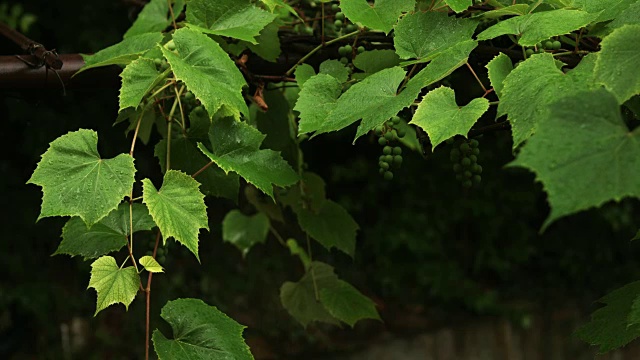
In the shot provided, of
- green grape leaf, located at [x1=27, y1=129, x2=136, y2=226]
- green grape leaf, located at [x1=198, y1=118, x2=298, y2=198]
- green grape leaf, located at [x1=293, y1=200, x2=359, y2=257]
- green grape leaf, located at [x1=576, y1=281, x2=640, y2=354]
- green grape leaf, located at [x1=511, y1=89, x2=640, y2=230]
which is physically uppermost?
green grape leaf, located at [x1=511, y1=89, x2=640, y2=230]

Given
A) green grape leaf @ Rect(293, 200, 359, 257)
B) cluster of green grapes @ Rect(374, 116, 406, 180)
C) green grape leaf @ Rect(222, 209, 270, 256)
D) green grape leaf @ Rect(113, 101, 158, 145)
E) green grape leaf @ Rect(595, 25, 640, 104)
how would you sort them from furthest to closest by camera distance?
green grape leaf @ Rect(222, 209, 270, 256), green grape leaf @ Rect(293, 200, 359, 257), green grape leaf @ Rect(113, 101, 158, 145), cluster of green grapes @ Rect(374, 116, 406, 180), green grape leaf @ Rect(595, 25, 640, 104)

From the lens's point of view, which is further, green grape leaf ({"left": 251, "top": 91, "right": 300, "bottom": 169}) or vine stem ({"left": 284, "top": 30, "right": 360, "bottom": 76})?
green grape leaf ({"left": 251, "top": 91, "right": 300, "bottom": 169})

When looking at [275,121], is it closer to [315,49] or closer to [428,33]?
[315,49]

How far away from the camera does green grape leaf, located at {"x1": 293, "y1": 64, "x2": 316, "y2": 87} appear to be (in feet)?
3.89

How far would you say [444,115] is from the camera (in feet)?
3.05

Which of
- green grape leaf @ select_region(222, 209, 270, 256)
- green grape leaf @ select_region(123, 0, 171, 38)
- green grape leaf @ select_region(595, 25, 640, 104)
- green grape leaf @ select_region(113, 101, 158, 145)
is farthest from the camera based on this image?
green grape leaf @ select_region(222, 209, 270, 256)

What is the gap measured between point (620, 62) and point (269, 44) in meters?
0.63

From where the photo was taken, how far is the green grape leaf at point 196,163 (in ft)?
4.01

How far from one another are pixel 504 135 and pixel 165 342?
316cm

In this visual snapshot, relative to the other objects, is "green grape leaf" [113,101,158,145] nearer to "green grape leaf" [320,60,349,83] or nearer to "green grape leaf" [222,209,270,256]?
"green grape leaf" [320,60,349,83]

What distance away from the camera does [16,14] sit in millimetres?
3068

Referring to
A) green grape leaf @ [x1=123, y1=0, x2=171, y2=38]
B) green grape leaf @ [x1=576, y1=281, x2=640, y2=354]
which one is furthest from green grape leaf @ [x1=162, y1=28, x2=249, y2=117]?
green grape leaf @ [x1=576, y1=281, x2=640, y2=354]

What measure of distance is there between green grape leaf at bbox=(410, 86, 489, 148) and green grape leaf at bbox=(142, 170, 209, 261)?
28 cm

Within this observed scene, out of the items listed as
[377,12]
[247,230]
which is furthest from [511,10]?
[247,230]
